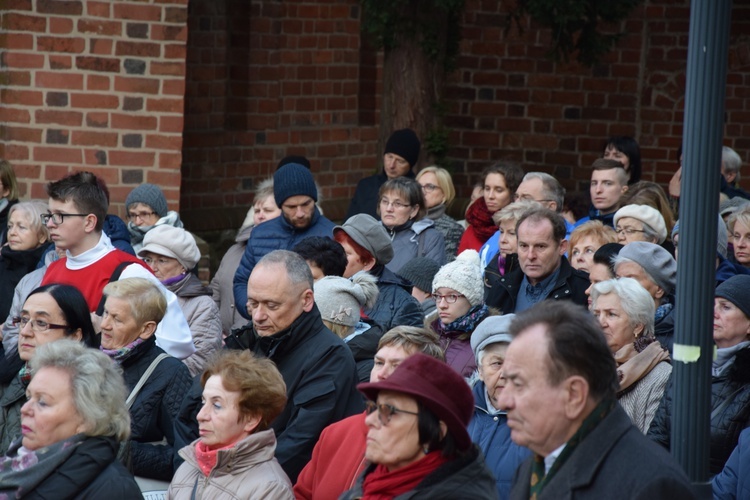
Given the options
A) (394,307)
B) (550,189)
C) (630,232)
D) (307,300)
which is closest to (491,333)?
(307,300)

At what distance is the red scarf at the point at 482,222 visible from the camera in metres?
8.07

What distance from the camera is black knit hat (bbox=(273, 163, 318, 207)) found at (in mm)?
7086

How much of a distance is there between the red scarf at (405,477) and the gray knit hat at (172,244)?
3457 mm

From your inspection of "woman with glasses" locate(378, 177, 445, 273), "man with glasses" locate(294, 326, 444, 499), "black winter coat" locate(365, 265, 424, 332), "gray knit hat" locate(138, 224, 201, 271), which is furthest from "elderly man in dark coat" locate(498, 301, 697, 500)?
"woman with glasses" locate(378, 177, 445, 273)

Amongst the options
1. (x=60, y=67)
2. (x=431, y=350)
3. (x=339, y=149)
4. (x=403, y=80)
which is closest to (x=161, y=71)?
(x=60, y=67)

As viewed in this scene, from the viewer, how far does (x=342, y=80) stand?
12.0 m

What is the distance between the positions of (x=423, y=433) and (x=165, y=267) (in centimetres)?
362

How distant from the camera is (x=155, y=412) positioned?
4871 millimetres

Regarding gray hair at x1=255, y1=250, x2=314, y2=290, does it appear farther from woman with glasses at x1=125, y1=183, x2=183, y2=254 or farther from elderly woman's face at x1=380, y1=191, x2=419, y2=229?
woman with glasses at x1=125, y1=183, x2=183, y2=254

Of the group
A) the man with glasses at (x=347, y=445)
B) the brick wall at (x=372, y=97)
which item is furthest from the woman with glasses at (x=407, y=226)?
the brick wall at (x=372, y=97)

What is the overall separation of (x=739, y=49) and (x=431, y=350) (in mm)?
8928

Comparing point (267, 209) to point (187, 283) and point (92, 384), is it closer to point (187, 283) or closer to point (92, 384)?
point (187, 283)

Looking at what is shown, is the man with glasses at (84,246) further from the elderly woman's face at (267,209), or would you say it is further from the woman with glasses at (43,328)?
the elderly woman's face at (267,209)

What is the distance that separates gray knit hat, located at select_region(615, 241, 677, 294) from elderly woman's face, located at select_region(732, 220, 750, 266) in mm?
1141
